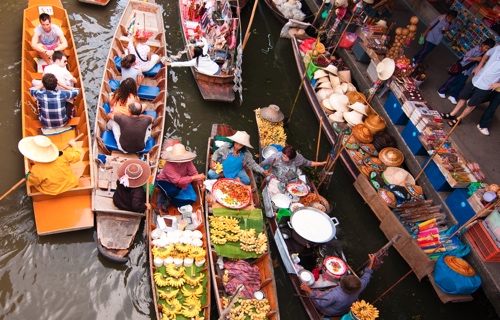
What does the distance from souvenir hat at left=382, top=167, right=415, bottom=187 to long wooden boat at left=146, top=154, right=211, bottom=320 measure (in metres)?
4.65

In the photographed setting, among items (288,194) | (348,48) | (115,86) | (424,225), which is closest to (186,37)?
(115,86)

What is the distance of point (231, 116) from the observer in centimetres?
1053

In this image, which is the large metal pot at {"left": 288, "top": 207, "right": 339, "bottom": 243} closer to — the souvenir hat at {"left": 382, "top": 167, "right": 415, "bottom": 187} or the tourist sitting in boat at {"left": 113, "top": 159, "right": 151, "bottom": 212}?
the souvenir hat at {"left": 382, "top": 167, "right": 415, "bottom": 187}

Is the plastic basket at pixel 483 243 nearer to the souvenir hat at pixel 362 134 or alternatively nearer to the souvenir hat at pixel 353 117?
the souvenir hat at pixel 362 134

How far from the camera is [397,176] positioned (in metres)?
9.17

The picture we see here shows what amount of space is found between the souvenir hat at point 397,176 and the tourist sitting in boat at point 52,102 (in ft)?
23.8

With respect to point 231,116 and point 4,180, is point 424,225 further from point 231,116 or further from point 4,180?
point 4,180

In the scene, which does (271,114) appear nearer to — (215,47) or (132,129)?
(215,47)

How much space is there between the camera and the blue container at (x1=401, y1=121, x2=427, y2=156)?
9.46 meters

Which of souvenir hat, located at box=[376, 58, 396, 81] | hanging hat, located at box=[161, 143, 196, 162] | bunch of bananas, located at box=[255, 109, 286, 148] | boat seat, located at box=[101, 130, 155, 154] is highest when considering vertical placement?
souvenir hat, located at box=[376, 58, 396, 81]

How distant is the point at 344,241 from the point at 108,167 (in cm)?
522

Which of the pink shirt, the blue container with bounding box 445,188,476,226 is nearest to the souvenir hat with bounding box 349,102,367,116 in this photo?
the blue container with bounding box 445,188,476,226

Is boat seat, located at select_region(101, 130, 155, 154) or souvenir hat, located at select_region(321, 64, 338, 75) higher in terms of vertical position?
souvenir hat, located at select_region(321, 64, 338, 75)

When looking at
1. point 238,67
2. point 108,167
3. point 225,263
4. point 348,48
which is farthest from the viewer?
point 348,48
